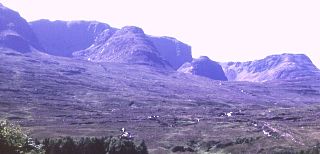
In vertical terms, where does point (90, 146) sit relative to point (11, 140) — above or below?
below

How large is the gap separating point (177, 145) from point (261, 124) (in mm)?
53813

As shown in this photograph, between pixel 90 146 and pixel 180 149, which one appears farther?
pixel 180 149

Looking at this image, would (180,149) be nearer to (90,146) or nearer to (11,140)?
(90,146)

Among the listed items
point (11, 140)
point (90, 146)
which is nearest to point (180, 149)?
point (90, 146)

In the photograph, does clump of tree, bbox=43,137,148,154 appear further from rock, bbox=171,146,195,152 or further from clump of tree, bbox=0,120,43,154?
rock, bbox=171,146,195,152

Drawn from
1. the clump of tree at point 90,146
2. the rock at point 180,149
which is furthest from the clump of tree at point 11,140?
the rock at point 180,149

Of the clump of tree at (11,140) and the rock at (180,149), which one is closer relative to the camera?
the clump of tree at (11,140)

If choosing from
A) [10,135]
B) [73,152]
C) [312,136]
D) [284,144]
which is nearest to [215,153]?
[284,144]

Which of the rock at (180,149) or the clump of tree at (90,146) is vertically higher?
the clump of tree at (90,146)

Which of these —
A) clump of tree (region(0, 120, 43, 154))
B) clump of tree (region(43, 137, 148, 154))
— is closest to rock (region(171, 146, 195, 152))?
clump of tree (region(43, 137, 148, 154))

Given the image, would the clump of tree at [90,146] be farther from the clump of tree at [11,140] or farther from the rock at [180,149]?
the rock at [180,149]

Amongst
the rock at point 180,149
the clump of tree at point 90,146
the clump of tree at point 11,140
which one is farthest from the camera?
the rock at point 180,149

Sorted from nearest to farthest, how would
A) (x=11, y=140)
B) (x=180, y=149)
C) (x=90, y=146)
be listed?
(x=11, y=140) < (x=90, y=146) < (x=180, y=149)

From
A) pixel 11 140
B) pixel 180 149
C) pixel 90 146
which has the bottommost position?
pixel 180 149
